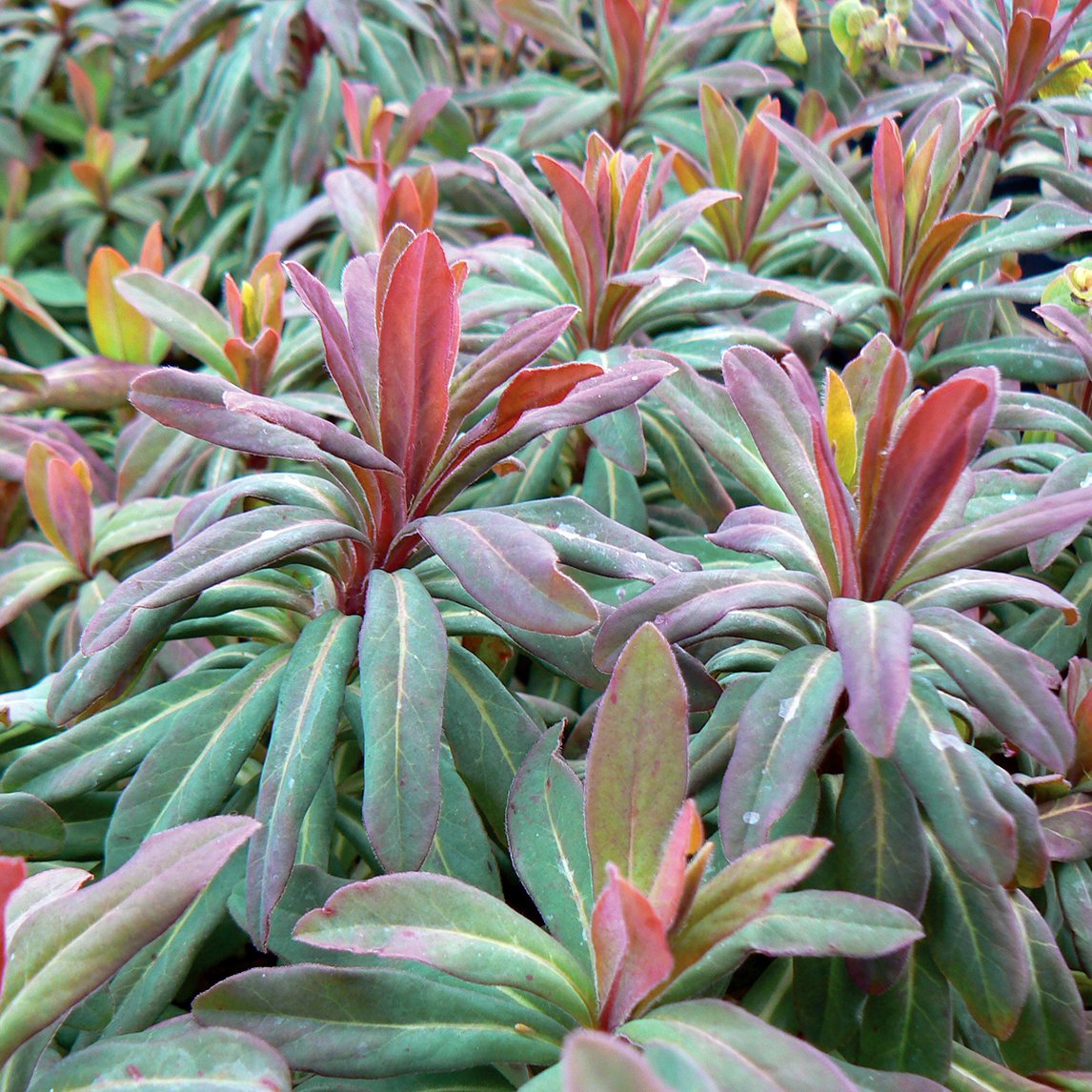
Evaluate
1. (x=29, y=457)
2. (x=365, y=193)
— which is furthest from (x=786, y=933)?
(x=365, y=193)

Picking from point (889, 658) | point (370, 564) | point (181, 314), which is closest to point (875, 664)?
point (889, 658)

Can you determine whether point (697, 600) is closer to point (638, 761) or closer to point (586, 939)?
point (638, 761)

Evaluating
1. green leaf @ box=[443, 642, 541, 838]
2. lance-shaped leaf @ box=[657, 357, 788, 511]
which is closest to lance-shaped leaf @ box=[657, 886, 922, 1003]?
green leaf @ box=[443, 642, 541, 838]

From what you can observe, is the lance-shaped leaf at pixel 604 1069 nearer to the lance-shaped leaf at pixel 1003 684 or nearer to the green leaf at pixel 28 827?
the lance-shaped leaf at pixel 1003 684

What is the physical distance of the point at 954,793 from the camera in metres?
0.67

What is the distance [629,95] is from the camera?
174 cm

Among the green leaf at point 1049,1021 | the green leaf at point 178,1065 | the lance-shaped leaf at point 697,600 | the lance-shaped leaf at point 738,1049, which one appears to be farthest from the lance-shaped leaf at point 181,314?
the green leaf at point 1049,1021

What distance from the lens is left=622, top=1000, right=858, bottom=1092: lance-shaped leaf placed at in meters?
0.53

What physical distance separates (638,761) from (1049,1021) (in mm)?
439

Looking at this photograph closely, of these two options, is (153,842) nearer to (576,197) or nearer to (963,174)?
(576,197)

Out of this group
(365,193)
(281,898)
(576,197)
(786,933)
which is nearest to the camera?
(786,933)

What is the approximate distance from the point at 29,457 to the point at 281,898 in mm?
652

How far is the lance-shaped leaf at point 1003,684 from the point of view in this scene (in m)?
0.64

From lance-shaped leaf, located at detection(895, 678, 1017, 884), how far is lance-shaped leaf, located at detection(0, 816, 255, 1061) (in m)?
0.45
